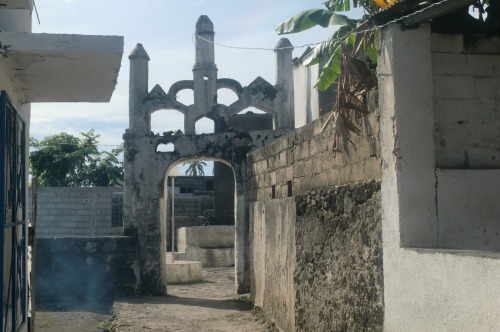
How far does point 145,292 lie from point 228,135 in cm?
352

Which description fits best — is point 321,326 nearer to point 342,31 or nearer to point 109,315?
point 342,31

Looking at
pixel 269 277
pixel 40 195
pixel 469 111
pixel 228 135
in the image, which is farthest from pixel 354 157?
pixel 40 195

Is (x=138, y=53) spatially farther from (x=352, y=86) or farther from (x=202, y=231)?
(x=352, y=86)

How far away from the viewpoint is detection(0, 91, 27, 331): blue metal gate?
4.12m

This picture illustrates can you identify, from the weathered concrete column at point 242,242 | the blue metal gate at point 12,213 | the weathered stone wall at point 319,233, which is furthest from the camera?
the weathered concrete column at point 242,242

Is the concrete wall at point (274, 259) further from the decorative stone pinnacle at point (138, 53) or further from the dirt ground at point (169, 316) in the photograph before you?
the decorative stone pinnacle at point (138, 53)

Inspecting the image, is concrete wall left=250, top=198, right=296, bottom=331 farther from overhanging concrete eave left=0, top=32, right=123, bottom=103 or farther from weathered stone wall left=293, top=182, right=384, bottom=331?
overhanging concrete eave left=0, top=32, right=123, bottom=103

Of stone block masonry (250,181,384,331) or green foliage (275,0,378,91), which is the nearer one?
stone block masonry (250,181,384,331)

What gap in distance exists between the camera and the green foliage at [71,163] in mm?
31719

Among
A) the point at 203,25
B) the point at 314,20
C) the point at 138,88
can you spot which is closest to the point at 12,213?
the point at 314,20

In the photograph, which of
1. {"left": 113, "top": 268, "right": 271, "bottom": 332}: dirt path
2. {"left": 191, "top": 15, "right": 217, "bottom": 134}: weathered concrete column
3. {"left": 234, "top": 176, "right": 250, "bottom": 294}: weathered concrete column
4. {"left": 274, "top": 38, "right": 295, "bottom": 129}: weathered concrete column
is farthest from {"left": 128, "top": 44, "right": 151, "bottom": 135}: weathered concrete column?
{"left": 113, "top": 268, "right": 271, "bottom": 332}: dirt path

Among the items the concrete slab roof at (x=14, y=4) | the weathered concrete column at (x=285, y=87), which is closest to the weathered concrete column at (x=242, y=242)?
the weathered concrete column at (x=285, y=87)

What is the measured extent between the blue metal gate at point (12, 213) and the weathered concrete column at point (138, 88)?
7.55m

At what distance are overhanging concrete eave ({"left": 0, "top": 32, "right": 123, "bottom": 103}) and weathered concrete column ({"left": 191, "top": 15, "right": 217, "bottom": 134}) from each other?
26.5ft
